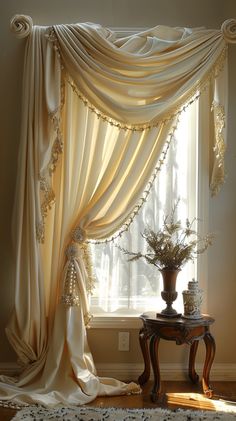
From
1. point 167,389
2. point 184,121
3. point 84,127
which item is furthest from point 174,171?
point 167,389

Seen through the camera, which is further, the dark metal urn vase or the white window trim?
the white window trim

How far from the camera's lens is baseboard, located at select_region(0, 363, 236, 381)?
2994 millimetres

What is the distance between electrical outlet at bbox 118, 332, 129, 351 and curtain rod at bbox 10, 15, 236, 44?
6.74 ft

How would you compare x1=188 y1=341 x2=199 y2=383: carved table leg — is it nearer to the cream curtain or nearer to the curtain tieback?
the cream curtain

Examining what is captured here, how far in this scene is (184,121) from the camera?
10.2 feet

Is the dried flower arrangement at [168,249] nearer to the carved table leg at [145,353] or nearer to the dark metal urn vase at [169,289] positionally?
the dark metal urn vase at [169,289]

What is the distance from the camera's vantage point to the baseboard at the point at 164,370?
2.99m

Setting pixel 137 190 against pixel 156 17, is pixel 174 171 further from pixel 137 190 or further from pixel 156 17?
pixel 156 17

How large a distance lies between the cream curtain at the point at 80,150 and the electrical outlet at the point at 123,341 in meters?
0.27

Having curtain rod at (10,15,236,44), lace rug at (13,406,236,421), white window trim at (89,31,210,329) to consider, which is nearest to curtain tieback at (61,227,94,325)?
white window trim at (89,31,210,329)

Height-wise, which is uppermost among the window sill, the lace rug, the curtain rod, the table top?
the curtain rod

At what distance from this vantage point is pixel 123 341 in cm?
302

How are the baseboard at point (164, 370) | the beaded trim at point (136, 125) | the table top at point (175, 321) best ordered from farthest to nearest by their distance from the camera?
the baseboard at point (164, 370) → the beaded trim at point (136, 125) → the table top at point (175, 321)

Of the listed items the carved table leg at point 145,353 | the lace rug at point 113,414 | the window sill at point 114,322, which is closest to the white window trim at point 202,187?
the window sill at point 114,322
